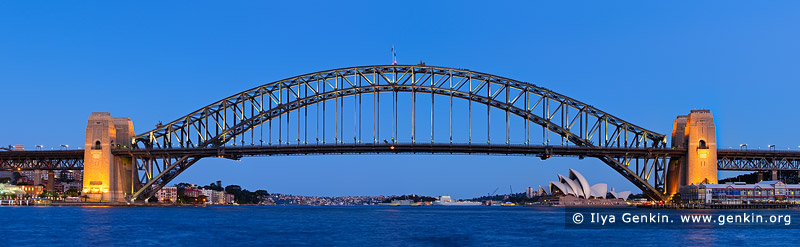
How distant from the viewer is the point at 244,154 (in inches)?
4311

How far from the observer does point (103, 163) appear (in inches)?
4407

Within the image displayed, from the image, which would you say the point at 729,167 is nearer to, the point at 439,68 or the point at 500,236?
the point at 439,68

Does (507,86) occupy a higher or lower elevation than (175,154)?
higher

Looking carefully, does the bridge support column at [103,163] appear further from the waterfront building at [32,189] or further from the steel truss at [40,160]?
the waterfront building at [32,189]

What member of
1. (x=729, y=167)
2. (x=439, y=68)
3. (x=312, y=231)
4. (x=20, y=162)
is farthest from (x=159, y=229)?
(x=729, y=167)

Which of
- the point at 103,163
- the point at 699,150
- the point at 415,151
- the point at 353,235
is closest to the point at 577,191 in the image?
the point at 699,150

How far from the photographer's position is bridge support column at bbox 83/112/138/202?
11181 cm

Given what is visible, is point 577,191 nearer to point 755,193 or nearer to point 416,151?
point 755,193

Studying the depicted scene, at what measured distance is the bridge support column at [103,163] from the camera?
11181 centimetres

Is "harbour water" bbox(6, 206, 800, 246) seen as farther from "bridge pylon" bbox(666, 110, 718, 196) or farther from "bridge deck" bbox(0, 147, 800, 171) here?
"bridge pylon" bbox(666, 110, 718, 196)

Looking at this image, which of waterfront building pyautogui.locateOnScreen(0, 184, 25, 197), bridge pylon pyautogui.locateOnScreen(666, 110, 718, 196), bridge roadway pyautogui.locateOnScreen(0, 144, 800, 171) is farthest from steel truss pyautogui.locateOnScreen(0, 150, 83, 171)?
bridge pylon pyautogui.locateOnScreen(666, 110, 718, 196)

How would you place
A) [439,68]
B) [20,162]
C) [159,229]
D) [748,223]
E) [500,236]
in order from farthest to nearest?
[20,162]
[439,68]
[748,223]
[159,229]
[500,236]

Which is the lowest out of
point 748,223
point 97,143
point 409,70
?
point 748,223

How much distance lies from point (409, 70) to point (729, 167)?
3856 cm
